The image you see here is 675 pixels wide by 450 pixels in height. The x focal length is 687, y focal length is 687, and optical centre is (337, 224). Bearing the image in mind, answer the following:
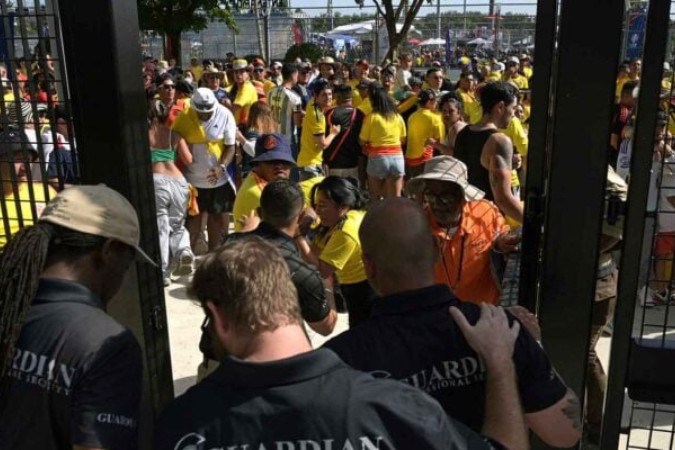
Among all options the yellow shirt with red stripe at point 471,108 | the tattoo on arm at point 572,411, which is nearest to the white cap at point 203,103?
the yellow shirt with red stripe at point 471,108

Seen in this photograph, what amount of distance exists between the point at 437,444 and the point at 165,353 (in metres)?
1.63

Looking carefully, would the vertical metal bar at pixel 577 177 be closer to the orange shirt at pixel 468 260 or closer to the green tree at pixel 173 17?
the orange shirt at pixel 468 260

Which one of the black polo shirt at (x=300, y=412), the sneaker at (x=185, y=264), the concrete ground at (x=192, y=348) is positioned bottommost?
the concrete ground at (x=192, y=348)

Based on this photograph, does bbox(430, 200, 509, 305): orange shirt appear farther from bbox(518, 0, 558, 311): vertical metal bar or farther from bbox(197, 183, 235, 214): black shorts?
bbox(197, 183, 235, 214): black shorts

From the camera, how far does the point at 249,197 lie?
4.39 metres

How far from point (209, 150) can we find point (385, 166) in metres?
2.03

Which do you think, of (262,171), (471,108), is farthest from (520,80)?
(262,171)

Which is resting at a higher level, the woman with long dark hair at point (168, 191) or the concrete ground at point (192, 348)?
the woman with long dark hair at point (168, 191)

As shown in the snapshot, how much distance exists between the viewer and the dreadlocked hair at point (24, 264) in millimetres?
1788

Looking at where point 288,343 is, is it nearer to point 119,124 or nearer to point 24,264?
point 24,264

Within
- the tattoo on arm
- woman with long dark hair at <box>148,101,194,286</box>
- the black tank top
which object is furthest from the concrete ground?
the tattoo on arm

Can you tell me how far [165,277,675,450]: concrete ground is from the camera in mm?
3832

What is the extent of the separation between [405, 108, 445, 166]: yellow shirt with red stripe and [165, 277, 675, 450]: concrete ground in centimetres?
319

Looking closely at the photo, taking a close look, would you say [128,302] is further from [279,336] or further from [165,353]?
[279,336]
